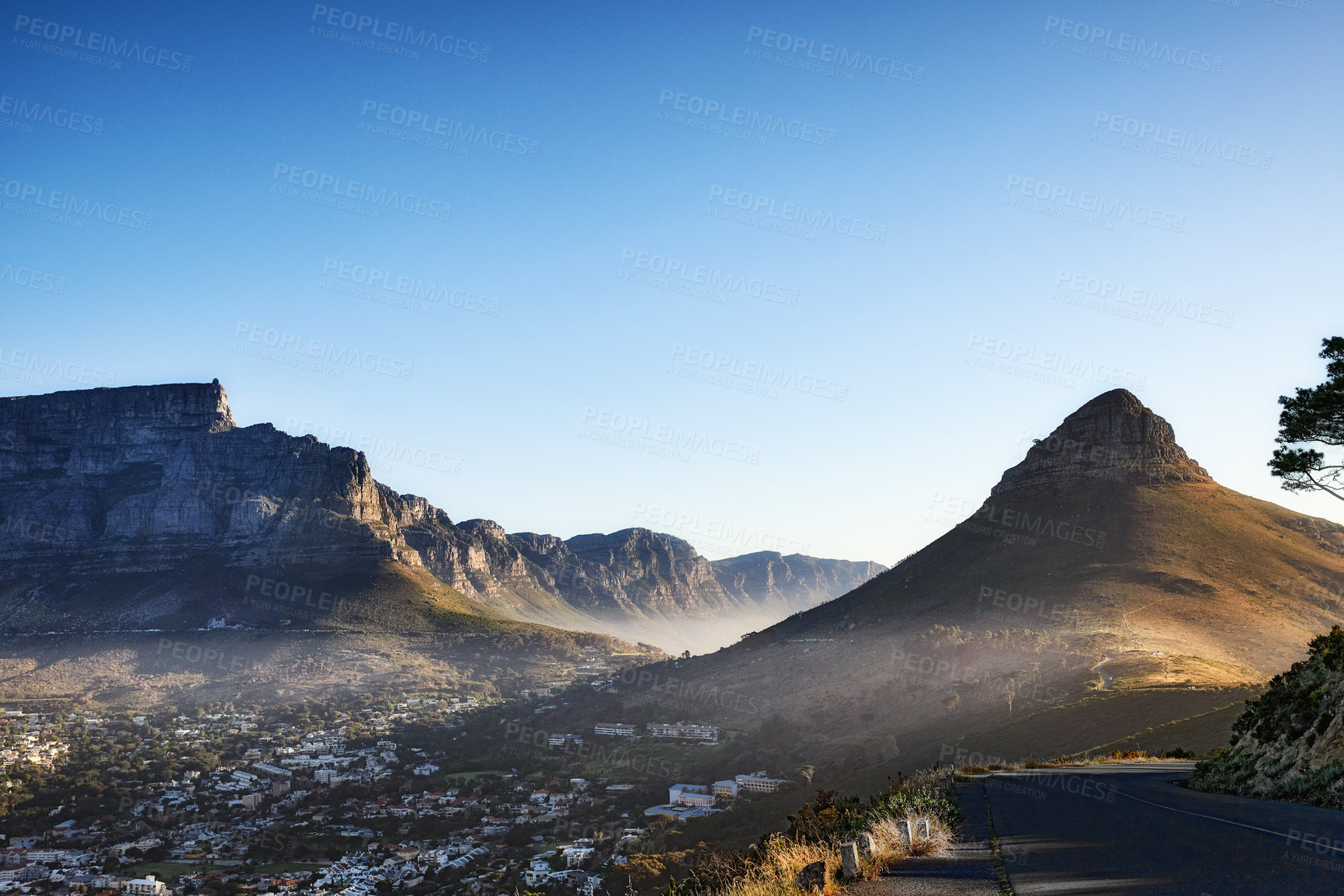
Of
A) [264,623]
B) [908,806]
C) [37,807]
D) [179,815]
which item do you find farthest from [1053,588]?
[264,623]

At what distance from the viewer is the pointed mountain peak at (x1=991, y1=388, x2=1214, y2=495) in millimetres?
101000

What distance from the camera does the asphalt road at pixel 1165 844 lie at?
28.9 ft

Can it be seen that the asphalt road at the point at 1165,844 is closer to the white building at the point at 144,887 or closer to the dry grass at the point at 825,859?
the dry grass at the point at 825,859

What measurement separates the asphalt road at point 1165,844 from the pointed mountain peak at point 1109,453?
94.5 m

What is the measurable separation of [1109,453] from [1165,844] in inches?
4206

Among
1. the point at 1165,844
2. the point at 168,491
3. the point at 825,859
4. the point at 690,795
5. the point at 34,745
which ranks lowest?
the point at 34,745

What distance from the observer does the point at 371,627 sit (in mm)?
130500

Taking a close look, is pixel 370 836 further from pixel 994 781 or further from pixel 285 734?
pixel 285 734

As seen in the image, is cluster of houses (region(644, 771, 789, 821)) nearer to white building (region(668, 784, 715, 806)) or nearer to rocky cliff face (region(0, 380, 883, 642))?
white building (region(668, 784, 715, 806))

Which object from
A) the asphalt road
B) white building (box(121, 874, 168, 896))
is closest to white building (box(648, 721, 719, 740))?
white building (box(121, 874, 168, 896))

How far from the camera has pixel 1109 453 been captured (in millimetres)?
104688

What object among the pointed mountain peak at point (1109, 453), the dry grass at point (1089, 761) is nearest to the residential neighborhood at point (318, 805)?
the dry grass at point (1089, 761)

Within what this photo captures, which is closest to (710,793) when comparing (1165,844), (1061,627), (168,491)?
(1061,627)

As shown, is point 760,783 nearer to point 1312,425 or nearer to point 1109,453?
point 1312,425
